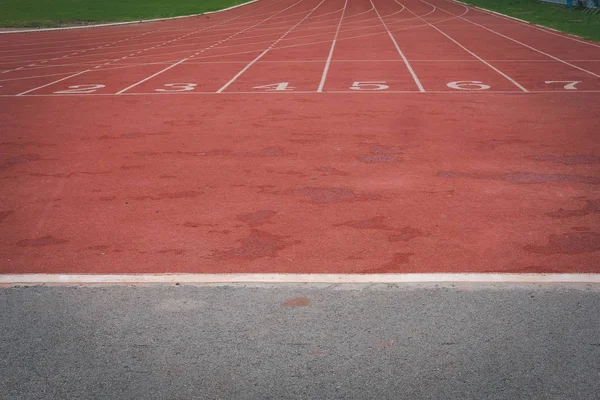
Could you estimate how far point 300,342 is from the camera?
5.06 metres

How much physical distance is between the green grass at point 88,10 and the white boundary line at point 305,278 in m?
35.7

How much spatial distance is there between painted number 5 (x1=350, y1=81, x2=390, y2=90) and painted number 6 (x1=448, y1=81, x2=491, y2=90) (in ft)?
5.09

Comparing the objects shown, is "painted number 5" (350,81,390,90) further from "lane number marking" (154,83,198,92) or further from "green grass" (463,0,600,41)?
"green grass" (463,0,600,41)

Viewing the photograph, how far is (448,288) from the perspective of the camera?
5938 millimetres

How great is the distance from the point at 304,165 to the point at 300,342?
5383mm

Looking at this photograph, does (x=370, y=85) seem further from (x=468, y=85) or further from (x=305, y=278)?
(x=305, y=278)

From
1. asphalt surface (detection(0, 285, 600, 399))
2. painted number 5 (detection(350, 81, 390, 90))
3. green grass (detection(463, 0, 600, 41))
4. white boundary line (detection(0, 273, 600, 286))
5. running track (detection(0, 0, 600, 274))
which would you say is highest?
asphalt surface (detection(0, 285, 600, 399))

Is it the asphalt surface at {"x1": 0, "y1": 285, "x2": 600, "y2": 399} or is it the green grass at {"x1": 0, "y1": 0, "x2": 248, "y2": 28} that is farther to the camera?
the green grass at {"x1": 0, "y1": 0, "x2": 248, "y2": 28}

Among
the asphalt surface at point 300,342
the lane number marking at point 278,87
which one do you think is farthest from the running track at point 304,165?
the asphalt surface at point 300,342

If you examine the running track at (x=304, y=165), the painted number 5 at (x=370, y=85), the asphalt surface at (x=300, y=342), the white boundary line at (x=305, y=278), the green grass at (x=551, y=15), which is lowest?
the green grass at (x=551, y=15)

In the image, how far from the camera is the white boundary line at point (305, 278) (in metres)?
6.10

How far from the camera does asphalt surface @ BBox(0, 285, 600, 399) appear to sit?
4516 millimetres

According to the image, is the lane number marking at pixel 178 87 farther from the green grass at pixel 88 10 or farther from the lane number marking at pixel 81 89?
the green grass at pixel 88 10

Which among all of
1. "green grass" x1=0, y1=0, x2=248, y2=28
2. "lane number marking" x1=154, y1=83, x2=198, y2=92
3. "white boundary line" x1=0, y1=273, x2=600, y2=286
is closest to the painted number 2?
"lane number marking" x1=154, y1=83, x2=198, y2=92
